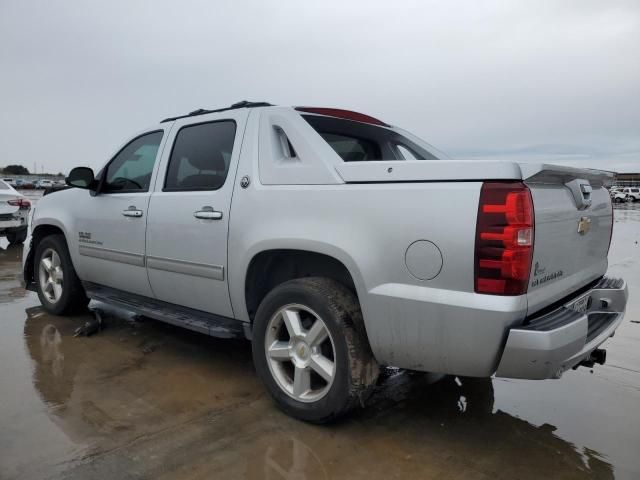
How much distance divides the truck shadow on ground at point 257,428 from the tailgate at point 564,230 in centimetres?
83

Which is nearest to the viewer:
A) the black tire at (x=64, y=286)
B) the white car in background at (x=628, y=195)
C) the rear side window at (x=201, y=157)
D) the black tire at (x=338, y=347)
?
the black tire at (x=338, y=347)

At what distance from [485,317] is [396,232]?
564 millimetres

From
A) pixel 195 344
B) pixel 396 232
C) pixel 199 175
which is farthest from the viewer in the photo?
pixel 195 344

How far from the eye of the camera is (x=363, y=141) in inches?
155

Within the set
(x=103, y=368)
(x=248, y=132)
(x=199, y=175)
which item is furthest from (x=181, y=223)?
(x=103, y=368)

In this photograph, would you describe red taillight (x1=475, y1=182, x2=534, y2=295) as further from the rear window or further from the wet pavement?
the rear window

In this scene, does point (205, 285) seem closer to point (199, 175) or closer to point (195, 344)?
point (199, 175)

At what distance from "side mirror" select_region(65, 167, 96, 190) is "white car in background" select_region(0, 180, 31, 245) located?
669 centimetres

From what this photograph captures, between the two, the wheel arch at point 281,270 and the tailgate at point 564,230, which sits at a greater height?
the tailgate at point 564,230

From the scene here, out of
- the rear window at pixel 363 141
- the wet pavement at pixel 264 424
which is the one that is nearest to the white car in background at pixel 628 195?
the rear window at pixel 363 141

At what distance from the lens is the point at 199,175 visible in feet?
12.0

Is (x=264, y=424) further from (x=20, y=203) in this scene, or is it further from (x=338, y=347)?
(x=20, y=203)

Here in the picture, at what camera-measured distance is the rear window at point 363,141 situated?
11.6 ft

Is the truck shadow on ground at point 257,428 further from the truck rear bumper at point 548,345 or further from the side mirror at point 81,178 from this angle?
the side mirror at point 81,178
